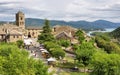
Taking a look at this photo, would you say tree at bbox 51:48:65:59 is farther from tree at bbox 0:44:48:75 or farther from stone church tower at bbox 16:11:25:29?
stone church tower at bbox 16:11:25:29

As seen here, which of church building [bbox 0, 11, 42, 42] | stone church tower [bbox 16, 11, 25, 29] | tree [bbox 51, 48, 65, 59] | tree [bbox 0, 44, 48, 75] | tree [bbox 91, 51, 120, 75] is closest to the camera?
tree [bbox 0, 44, 48, 75]

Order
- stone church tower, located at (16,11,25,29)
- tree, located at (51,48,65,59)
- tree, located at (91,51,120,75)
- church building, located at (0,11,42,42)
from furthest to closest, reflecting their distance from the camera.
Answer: stone church tower, located at (16,11,25,29) → church building, located at (0,11,42,42) → tree, located at (51,48,65,59) → tree, located at (91,51,120,75)

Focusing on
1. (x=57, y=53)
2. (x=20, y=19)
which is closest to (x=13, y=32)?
(x=20, y=19)

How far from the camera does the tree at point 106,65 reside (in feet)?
161

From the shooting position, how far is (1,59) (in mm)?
40031

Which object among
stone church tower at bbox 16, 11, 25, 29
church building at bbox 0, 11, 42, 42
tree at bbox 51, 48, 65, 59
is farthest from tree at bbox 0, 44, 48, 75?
stone church tower at bbox 16, 11, 25, 29

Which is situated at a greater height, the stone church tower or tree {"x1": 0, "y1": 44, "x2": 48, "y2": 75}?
tree {"x1": 0, "y1": 44, "x2": 48, "y2": 75}

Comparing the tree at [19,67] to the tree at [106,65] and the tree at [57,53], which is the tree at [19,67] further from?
the tree at [57,53]

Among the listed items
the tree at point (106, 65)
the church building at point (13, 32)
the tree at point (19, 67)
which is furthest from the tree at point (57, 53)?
the church building at point (13, 32)

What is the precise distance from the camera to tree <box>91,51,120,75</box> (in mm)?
49031

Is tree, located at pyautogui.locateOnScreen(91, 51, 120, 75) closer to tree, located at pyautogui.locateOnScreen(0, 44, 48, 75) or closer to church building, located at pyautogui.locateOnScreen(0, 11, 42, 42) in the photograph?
tree, located at pyautogui.locateOnScreen(0, 44, 48, 75)

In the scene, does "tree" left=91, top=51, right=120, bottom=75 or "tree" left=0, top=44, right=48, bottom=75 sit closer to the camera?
"tree" left=0, top=44, right=48, bottom=75

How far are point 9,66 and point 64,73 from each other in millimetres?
21991

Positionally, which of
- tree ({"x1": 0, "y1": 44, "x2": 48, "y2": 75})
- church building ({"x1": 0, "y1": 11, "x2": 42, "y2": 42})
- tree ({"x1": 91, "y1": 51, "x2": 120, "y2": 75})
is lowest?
church building ({"x1": 0, "y1": 11, "x2": 42, "y2": 42})
